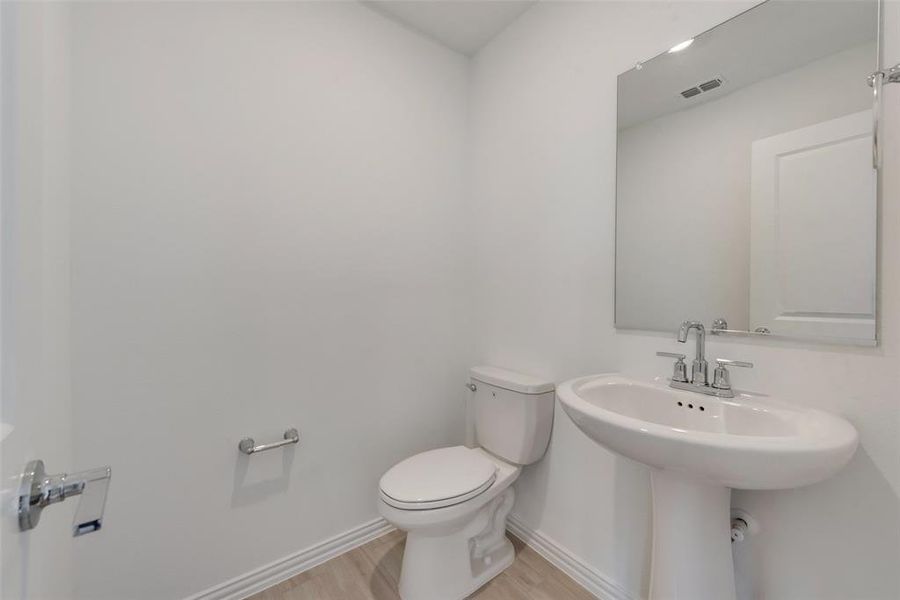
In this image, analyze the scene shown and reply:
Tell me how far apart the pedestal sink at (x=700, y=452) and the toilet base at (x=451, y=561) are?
63 centimetres

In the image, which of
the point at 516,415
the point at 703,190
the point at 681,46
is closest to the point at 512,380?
the point at 516,415

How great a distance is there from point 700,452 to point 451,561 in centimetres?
100

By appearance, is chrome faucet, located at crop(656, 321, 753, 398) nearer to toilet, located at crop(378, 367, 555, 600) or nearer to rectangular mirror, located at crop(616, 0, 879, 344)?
rectangular mirror, located at crop(616, 0, 879, 344)

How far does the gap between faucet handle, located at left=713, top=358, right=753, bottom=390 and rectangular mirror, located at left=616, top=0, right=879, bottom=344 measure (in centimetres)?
10

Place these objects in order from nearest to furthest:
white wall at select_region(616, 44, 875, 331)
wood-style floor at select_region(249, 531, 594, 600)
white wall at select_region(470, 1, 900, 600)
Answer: white wall at select_region(470, 1, 900, 600) → white wall at select_region(616, 44, 875, 331) → wood-style floor at select_region(249, 531, 594, 600)

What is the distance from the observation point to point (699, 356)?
3.41ft

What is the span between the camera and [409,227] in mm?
1713

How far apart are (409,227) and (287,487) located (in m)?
1.22

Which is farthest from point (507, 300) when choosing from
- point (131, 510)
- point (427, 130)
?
point (131, 510)

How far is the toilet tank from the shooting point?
1439 mm

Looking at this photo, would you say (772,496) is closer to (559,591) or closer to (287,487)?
(559,591)

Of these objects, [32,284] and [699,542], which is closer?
[32,284]

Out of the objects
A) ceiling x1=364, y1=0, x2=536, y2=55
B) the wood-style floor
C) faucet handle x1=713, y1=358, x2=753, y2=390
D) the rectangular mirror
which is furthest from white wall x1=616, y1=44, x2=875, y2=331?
the wood-style floor

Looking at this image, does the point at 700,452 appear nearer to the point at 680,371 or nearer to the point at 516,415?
the point at 680,371
